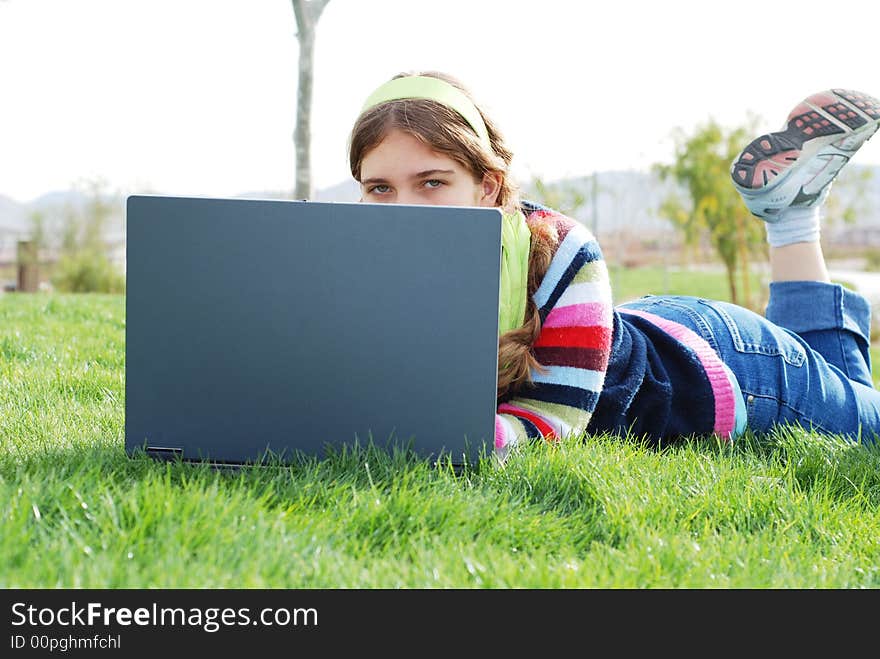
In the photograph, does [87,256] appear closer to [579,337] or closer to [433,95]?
[433,95]

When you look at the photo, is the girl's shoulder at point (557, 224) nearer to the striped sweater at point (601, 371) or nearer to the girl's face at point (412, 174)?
the striped sweater at point (601, 371)

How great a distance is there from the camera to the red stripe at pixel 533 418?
1.90 meters

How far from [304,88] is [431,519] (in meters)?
6.60

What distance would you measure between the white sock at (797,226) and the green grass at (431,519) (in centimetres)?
118

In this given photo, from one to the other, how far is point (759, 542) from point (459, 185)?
103 cm

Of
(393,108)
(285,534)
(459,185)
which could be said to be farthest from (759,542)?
(393,108)

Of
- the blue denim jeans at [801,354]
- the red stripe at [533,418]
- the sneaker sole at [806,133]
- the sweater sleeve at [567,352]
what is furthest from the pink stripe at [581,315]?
the sneaker sole at [806,133]

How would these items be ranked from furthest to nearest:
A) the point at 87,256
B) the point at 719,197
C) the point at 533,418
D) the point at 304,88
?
the point at 719,197 < the point at 87,256 < the point at 304,88 < the point at 533,418

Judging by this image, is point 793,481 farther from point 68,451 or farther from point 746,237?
point 746,237

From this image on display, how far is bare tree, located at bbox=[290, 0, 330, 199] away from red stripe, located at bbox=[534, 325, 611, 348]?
5.83 metres

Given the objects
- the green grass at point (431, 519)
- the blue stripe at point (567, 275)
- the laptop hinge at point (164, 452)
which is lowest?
the green grass at point (431, 519)

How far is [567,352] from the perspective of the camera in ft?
6.34

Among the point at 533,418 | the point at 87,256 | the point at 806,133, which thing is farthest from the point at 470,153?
the point at 87,256

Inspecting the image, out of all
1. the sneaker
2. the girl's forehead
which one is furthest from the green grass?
the sneaker
